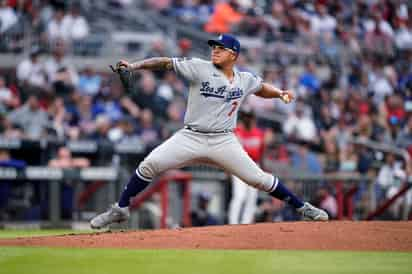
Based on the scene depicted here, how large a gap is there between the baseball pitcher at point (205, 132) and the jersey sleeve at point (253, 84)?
0.38 ft

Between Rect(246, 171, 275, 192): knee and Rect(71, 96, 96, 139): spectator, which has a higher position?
Rect(71, 96, 96, 139): spectator

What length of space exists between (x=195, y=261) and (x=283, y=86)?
12164mm

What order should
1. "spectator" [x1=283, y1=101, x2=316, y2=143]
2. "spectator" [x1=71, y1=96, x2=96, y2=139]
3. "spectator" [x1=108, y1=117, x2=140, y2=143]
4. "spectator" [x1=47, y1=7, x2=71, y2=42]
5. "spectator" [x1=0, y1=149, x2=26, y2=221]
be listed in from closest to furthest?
"spectator" [x1=0, y1=149, x2=26, y2=221]
"spectator" [x1=108, y1=117, x2=140, y2=143]
"spectator" [x1=71, y1=96, x2=96, y2=139]
"spectator" [x1=283, y1=101, x2=316, y2=143]
"spectator" [x1=47, y1=7, x2=71, y2=42]

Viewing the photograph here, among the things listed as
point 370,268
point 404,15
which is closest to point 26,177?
point 370,268

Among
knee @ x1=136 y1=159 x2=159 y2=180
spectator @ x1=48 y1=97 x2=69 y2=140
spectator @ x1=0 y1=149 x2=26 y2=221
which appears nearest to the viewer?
knee @ x1=136 y1=159 x2=159 y2=180

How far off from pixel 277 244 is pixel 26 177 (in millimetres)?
6867

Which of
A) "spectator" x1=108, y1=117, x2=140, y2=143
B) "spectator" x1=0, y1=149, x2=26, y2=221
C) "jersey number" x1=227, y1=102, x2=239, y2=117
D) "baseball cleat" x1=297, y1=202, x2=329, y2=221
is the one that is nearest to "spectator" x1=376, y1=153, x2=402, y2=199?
"spectator" x1=108, y1=117, x2=140, y2=143

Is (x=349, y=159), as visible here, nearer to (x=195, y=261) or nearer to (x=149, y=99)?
(x=149, y=99)

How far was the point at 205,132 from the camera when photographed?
1043 cm

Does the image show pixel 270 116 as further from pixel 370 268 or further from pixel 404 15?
pixel 370 268

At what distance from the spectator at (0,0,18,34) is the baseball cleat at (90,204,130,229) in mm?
9689

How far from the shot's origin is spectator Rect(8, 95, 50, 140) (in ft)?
55.4

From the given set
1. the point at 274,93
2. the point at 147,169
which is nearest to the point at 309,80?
the point at 274,93

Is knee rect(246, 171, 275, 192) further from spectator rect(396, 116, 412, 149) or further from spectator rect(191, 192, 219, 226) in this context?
spectator rect(396, 116, 412, 149)
